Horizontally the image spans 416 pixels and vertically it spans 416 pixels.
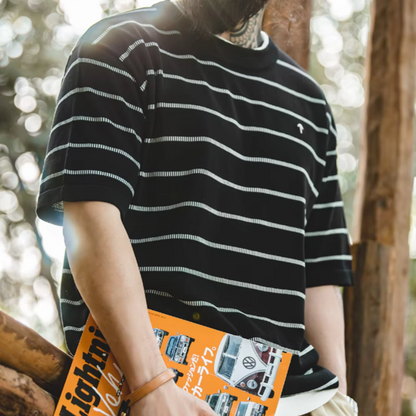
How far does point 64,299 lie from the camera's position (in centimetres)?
99

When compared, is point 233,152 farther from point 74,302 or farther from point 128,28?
point 74,302

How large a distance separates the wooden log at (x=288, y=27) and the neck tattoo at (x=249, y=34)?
42 cm

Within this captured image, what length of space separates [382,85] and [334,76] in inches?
188

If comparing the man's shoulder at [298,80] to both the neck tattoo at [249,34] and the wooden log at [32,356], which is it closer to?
the neck tattoo at [249,34]

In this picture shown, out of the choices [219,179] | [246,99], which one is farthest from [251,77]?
[219,179]

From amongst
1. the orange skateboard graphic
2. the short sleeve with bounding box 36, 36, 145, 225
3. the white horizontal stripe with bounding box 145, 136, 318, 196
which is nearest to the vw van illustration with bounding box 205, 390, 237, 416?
the orange skateboard graphic

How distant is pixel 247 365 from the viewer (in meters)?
0.95

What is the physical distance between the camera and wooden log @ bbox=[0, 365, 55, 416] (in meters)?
0.79

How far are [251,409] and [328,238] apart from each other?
Result: 0.56 meters

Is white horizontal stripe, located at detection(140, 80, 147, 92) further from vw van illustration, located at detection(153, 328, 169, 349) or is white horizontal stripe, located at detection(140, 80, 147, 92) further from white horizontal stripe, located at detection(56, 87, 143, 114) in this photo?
vw van illustration, located at detection(153, 328, 169, 349)

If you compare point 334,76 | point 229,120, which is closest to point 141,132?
point 229,120

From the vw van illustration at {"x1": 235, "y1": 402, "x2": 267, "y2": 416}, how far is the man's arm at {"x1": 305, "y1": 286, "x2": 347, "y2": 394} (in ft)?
1.35

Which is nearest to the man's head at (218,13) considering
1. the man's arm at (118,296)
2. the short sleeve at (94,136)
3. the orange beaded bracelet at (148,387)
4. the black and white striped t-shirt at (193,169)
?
the black and white striped t-shirt at (193,169)

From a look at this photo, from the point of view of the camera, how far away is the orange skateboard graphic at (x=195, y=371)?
852 millimetres
